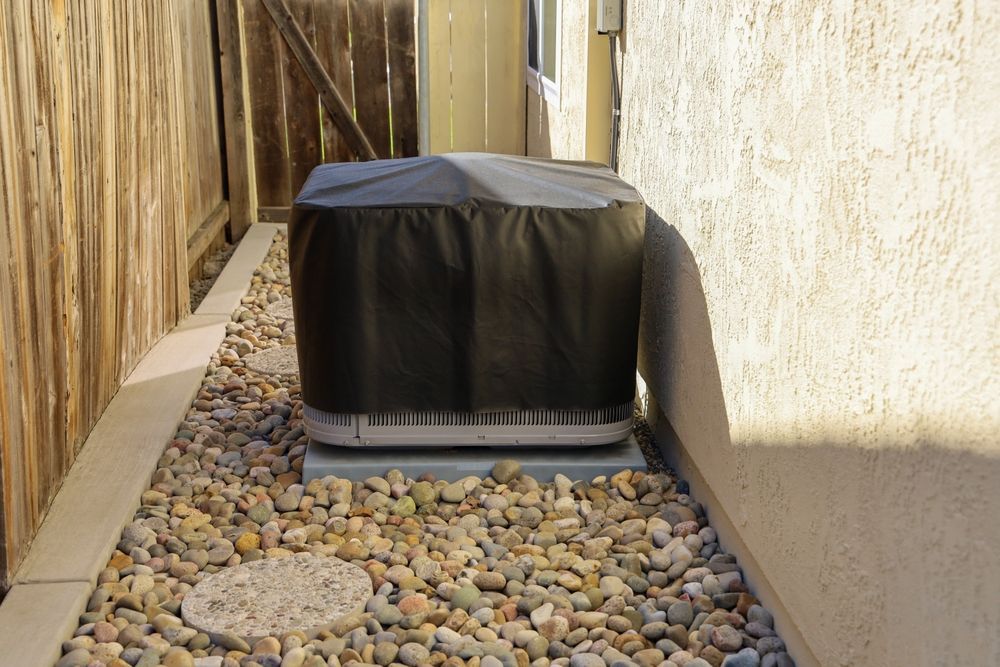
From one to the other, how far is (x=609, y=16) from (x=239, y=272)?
2.70m

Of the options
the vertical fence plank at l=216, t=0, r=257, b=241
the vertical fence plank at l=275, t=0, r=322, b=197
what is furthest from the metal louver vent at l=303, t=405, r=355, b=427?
the vertical fence plank at l=275, t=0, r=322, b=197

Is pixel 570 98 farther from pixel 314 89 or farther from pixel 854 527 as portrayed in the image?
pixel 854 527

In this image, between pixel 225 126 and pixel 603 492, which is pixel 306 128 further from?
pixel 603 492

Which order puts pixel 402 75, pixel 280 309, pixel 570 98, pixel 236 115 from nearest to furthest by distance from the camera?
pixel 570 98 → pixel 280 309 → pixel 236 115 → pixel 402 75

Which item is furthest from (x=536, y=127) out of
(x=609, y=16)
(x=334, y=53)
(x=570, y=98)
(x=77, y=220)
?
(x=77, y=220)

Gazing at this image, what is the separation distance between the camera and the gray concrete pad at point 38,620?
228 centimetres

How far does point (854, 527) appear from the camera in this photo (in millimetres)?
1912

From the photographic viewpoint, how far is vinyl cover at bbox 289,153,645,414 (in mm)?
3109

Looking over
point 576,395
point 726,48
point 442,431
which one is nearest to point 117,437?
point 442,431

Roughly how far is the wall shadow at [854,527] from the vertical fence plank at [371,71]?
4490 millimetres

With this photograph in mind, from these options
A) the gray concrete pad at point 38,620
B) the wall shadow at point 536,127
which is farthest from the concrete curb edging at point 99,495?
the wall shadow at point 536,127

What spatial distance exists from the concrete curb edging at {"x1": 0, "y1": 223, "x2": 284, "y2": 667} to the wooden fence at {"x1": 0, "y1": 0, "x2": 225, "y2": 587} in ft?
0.17

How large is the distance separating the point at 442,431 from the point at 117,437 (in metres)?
1.03

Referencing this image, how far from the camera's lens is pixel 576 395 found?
3236 millimetres
